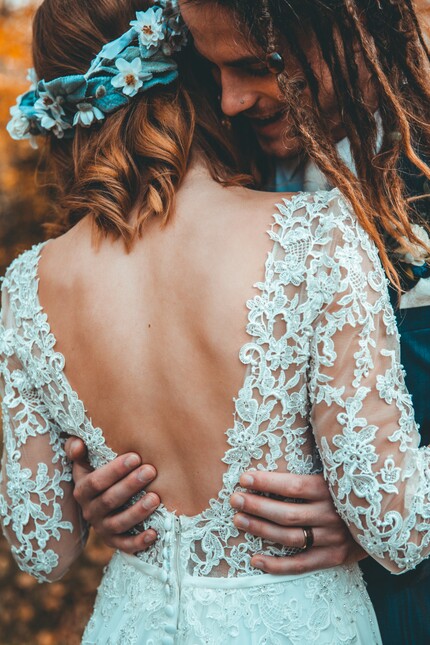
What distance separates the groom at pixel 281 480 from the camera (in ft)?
6.04

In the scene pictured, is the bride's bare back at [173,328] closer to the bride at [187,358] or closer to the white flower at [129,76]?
the bride at [187,358]

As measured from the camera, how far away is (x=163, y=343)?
182 cm

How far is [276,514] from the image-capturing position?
5.98 feet

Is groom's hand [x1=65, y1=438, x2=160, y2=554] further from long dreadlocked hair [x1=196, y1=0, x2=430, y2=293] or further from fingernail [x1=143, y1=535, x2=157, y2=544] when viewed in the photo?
long dreadlocked hair [x1=196, y1=0, x2=430, y2=293]

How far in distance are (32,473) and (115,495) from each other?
329mm

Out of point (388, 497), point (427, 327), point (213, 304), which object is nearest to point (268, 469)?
point (388, 497)

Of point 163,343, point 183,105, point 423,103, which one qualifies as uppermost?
point 183,105

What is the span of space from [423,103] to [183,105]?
0.65 metres

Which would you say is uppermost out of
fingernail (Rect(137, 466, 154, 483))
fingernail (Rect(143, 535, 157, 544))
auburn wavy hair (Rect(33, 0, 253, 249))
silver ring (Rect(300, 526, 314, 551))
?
auburn wavy hair (Rect(33, 0, 253, 249))

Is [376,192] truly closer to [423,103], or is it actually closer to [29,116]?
[423,103]

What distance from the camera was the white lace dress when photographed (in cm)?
169

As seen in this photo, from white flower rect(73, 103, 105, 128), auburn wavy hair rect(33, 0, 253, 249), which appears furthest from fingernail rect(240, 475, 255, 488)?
white flower rect(73, 103, 105, 128)

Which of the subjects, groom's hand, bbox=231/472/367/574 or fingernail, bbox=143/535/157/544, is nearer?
groom's hand, bbox=231/472/367/574

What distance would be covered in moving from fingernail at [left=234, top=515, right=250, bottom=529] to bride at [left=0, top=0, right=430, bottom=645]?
3 centimetres
